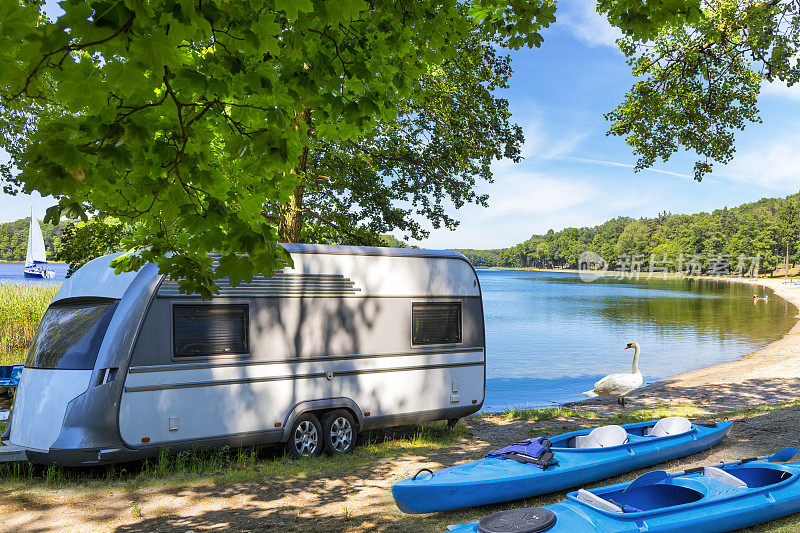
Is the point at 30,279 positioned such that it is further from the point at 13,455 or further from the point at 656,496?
the point at 656,496

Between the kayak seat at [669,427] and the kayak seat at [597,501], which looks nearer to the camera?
the kayak seat at [597,501]

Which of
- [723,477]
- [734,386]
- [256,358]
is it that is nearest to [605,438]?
[723,477]

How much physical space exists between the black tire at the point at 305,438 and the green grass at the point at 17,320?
12.5m

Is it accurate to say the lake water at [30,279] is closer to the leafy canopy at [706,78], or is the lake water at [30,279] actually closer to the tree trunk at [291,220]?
the tree trunk at [291,220]

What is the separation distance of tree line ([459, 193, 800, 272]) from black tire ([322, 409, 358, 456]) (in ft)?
292

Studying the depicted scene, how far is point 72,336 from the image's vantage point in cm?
730

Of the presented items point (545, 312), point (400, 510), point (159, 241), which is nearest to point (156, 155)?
point (159, 241)

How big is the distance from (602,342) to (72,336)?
31.9 meters

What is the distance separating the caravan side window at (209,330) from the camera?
7.49 metres

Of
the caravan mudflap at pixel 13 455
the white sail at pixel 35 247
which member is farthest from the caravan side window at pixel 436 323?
the white sail at pixel 35 247

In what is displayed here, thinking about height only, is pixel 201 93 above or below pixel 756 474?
above

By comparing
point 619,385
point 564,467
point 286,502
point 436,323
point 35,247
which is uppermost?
point 35,247

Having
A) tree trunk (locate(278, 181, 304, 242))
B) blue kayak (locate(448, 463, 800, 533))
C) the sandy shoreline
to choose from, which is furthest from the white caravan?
the sandy shoreline

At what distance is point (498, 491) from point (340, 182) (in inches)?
413
